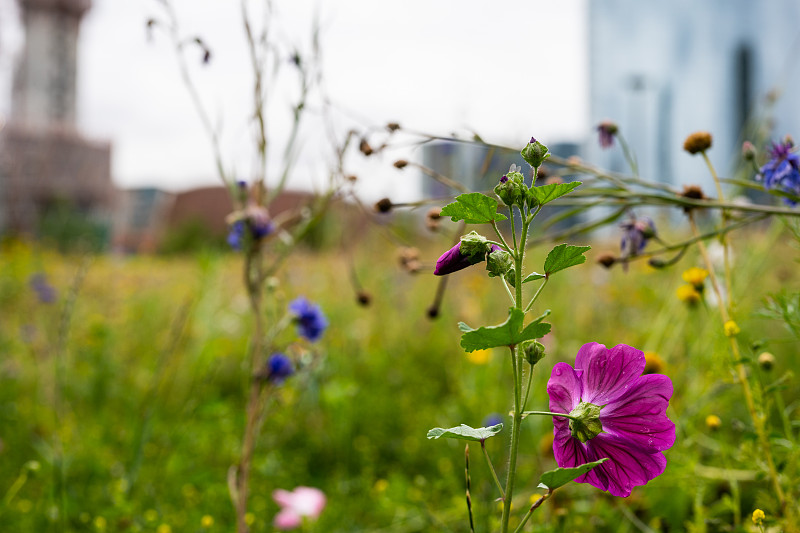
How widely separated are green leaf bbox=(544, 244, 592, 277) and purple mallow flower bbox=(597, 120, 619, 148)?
530mm

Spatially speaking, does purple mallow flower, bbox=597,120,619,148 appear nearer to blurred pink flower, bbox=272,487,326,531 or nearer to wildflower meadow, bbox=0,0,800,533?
wildflower meadow, bbox=0,0,800,533

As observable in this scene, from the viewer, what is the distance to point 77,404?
172 cm

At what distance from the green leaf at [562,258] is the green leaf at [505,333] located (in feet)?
0.11


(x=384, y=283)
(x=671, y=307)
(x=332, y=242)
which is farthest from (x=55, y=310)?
(x=671, y=307)

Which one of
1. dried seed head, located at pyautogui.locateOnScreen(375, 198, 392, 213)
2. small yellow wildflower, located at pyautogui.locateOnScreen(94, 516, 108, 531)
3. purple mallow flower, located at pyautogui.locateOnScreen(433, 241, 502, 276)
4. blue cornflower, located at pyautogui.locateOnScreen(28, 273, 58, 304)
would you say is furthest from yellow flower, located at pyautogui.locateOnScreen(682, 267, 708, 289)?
blue cornflower, located at pyautogui.locateOnScreen(28, 273, 58, 304)

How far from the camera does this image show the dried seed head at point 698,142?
→ 586 mm

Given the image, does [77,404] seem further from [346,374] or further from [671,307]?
[671,307]

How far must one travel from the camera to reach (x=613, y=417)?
1.03ft

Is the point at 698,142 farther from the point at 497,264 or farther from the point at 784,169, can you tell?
the point at 497,264

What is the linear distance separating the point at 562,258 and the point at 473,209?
0.05 metres

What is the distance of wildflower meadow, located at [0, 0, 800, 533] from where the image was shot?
0.31m

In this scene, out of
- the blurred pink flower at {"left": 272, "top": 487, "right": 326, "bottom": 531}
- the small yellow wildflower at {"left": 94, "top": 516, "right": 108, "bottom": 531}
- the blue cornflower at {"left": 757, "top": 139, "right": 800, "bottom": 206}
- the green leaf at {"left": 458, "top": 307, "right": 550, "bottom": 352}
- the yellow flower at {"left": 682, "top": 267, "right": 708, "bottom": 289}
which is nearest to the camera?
the green leaf at {"left": 458, "top": 307, "right": 550, "bottom": 352}

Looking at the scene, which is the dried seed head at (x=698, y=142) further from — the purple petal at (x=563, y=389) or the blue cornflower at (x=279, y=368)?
the blue cornflower at (x=279, y=368)

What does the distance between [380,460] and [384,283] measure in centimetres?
108
